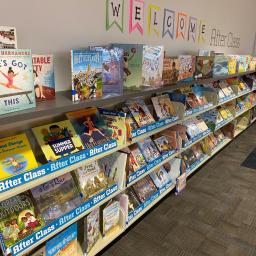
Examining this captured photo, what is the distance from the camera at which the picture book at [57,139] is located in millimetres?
1613

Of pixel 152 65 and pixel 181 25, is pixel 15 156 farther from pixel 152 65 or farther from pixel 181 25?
pixel 181 25

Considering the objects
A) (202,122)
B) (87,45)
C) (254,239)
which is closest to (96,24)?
(87,45)

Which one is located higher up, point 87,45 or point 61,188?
point 87,45

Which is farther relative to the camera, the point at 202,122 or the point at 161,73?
the point at 202,122

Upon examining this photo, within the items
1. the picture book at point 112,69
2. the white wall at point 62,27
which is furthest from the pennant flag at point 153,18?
the picture book at point 112,69

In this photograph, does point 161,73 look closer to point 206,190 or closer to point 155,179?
point 155,179

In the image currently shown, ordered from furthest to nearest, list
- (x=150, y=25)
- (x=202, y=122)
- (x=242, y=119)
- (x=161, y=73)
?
(x=242, y=119)
(x=202, y=122)
(x=150, y=25)
(x=161, y=73)

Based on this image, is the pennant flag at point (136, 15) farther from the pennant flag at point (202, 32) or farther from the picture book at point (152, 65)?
the pennant flag at point (202, 32)

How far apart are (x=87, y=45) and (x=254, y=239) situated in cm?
224

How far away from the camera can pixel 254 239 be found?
7.88 ft

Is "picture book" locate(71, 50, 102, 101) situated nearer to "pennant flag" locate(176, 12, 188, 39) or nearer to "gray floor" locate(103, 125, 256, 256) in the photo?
"gray floor" locate(103, 125, 256, 256)

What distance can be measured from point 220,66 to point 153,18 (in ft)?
4.19

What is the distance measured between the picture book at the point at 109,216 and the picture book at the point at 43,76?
3.33 feet

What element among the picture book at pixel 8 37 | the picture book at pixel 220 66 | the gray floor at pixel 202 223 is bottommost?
the gray floor at pixel 202 223
